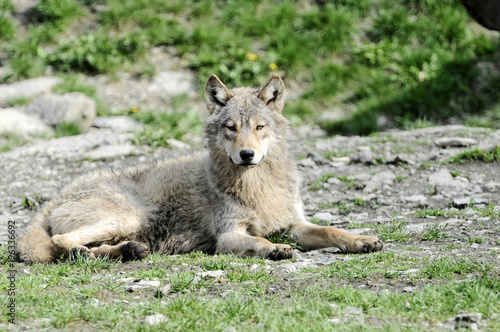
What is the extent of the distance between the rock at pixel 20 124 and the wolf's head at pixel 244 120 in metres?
6.21

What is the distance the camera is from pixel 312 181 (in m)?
8.90

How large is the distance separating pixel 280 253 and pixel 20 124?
313 inches

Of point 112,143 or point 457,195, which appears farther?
point 112,143

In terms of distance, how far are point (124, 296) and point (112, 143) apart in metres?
6.53

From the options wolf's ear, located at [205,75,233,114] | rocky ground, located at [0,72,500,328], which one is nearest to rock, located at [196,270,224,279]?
rocky ground, located at [0,72,500,328]

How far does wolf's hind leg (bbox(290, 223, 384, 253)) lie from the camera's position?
562 cm

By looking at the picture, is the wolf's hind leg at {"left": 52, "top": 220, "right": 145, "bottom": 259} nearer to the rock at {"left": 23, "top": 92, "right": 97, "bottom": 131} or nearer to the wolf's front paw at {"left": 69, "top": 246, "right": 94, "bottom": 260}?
the wolf's front paw at {"left": 69, "top": 246, "right": 94, "bottom": 260}

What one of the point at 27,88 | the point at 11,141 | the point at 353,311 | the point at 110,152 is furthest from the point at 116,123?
the point at 353,311

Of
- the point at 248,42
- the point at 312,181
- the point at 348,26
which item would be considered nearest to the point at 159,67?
the point at 248,42

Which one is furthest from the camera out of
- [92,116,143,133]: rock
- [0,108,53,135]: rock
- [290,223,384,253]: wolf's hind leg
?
[92,116,143,133]: rock

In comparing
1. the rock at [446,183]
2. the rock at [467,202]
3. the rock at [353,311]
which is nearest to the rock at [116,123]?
the rock at [446,183]

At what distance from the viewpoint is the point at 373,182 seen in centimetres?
858

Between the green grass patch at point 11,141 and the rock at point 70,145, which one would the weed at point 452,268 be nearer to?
the rock at point 70,145

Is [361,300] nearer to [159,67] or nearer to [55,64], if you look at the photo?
[159,67]
